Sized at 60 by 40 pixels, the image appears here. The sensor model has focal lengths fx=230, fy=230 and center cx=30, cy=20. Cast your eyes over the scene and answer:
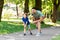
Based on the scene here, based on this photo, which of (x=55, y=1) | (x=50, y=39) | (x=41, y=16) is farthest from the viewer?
(x=55, y=1)

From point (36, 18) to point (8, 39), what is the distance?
2.61 m

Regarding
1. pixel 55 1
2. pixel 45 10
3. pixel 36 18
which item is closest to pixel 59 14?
pixel 45 10

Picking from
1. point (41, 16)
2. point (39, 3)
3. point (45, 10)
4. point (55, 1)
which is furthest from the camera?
point (45, 10)

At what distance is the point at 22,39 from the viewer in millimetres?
11789

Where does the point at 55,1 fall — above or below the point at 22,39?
above

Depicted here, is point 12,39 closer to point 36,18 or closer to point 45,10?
point 36,18

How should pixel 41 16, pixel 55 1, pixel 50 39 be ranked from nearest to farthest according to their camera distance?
pixel 50 39
pixel 41 16
pixel 55 1

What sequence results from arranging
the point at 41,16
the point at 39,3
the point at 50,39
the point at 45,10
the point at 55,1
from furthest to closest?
the point at 45,10 < the point at 55,1 < the point at 39,3 < the point at 41,16 < the point at 50,39

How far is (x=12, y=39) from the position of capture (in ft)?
39.2

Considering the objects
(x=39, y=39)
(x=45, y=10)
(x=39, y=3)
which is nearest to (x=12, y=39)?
(x=39, y=39)

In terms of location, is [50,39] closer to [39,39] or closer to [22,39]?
[39,39]

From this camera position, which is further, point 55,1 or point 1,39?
point 55,1

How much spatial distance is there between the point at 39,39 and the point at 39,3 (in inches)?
599

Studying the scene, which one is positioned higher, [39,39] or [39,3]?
[39,3]
